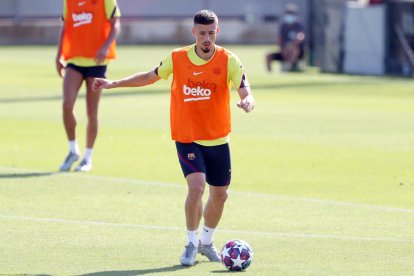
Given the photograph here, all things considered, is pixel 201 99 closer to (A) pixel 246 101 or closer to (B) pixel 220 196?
(A) pixel 246 101

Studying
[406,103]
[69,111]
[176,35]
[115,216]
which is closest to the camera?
[115,216]

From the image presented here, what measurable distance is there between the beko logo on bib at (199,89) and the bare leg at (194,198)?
600mm

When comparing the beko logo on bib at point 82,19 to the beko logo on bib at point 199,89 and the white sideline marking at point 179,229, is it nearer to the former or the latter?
the white sideline marking at point 179,229

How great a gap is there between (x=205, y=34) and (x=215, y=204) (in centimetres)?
135

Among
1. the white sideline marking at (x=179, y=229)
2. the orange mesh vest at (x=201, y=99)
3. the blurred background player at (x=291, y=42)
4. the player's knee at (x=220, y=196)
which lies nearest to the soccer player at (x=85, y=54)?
the white sideline marking at (x=179, y=229)

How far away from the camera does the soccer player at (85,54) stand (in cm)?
1520

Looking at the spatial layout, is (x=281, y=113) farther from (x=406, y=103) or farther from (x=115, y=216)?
(x=115, y=216)

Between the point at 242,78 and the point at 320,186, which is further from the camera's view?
the point at 320,186

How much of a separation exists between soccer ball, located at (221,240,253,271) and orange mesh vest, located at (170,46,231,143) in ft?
3.10

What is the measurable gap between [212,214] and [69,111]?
5.93m

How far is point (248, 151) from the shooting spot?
17.6 metres

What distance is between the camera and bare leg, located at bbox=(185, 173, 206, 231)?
30.9ft

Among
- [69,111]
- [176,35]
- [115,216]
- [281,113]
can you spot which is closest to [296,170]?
[69,111]

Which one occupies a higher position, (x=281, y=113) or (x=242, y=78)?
(x=242, y=78)
